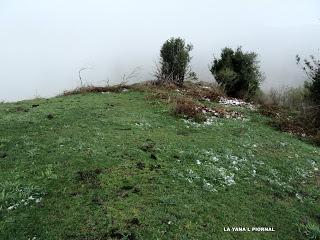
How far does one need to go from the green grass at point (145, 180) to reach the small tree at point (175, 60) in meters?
18.1

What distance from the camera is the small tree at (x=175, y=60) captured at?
43381 mm

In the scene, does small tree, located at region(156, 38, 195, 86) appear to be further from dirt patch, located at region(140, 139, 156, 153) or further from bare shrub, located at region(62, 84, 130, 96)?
dirt patch, located at region(140, 139, 156, 153)

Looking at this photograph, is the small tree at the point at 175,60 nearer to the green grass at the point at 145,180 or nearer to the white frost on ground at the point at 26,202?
the green grass at the point at 145,180

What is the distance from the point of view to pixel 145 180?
15734mm

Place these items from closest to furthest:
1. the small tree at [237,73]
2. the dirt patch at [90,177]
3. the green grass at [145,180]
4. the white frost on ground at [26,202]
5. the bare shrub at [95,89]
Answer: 1. the green grass at [145,180]
2. the white frost on ground at [26,202]
3. the dirt patch at [90,177]
4. the bare shrub at [95,89]
5. the small tree at [237,73]

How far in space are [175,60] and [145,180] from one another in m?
29.1

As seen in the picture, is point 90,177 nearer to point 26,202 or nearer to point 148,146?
point 26,202

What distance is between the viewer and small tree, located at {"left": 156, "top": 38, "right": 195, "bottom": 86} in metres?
43.4

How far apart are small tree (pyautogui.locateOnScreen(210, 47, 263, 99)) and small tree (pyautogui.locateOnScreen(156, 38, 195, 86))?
4005mm

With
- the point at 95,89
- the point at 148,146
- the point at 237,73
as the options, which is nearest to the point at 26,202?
the point at 148,146

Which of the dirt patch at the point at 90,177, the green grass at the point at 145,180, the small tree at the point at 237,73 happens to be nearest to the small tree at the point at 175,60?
the small tree at the point at 237,73

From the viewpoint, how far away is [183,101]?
3020 centimetres

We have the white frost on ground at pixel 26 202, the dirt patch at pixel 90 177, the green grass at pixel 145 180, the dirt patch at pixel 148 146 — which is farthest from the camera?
the dirt patch at pixel 148 146

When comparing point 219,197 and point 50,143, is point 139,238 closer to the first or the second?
point 219,197
